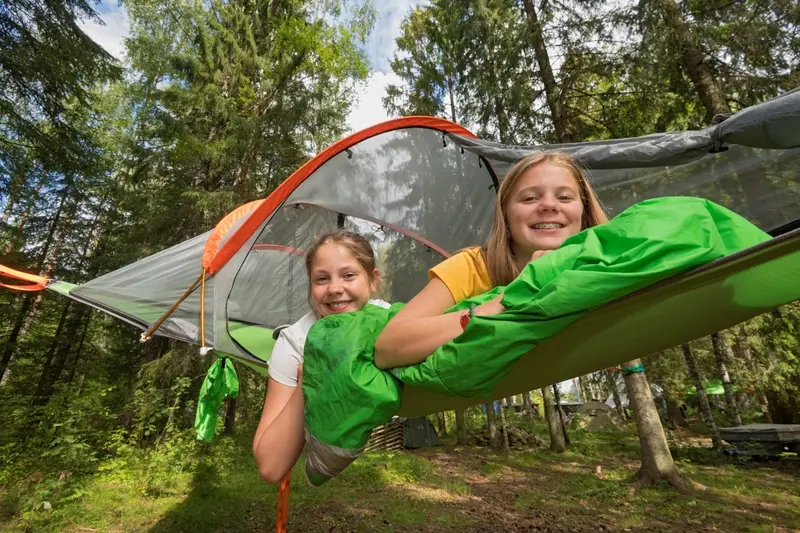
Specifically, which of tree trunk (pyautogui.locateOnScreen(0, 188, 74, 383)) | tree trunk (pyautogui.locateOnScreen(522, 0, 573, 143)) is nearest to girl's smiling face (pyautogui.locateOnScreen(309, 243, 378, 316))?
tree trunk (pyautogui.locateOnScreen(522, 0, 573, 143))

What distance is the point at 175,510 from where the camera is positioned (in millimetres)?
3898

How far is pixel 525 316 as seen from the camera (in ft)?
2.65

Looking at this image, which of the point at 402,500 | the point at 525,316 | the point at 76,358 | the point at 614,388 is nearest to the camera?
the point at 525,316

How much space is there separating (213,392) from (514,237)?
6.91 ft

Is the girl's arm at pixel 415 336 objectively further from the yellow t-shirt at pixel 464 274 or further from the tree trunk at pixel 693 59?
the tree trunk at pixel 693 59

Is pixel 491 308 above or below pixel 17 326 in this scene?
below

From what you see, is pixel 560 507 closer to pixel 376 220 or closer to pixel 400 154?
pixel 376 220

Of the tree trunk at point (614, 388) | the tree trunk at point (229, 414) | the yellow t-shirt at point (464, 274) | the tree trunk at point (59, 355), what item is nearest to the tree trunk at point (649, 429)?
the yellow t-shirt at point (464, 274)

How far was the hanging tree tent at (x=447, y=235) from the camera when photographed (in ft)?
3.05

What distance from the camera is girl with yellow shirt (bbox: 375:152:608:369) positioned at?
1001 millimetres

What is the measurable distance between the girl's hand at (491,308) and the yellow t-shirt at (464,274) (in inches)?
6.9

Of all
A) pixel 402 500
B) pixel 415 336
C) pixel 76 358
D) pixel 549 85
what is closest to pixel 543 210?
pixel 415 336

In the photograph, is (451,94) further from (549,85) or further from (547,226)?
(547,226)

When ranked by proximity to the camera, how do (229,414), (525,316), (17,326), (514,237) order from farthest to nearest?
(17,326)
(229,414)
(514,237)
(525,316)
